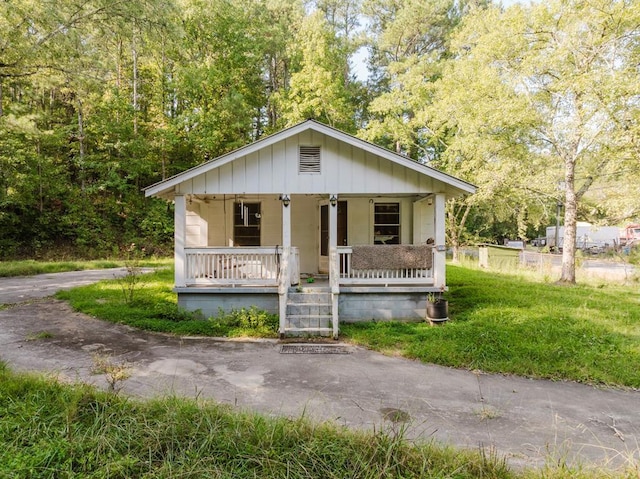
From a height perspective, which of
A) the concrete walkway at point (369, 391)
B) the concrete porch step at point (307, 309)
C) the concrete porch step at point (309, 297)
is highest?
the concrete porch step at point (309, 297)

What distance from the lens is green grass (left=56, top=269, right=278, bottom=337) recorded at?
25.3 feet

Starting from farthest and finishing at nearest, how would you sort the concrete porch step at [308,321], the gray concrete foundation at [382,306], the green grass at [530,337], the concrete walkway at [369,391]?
the gray concrete foundation at [382,306]
the concrete porch step at [308,321]
the green grass at [530,337]
the concrete walkway at [369,391]

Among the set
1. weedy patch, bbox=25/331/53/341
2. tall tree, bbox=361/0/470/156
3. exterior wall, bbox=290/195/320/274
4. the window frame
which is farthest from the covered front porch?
tall tree, bbox=361/0/470/156

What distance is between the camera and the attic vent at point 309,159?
8664 millimetres

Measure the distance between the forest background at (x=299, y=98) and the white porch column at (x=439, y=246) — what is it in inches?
251

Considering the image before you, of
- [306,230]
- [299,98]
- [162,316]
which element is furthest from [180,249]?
[299,98]

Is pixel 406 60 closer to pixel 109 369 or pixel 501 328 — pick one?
pixel 501 328

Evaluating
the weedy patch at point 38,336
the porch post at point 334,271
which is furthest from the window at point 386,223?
the weedy patch at point 38,336

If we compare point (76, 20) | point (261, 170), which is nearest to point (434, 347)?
point (261, 170)

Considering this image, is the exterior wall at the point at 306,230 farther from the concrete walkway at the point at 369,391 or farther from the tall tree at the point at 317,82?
the tall tree at the point at 317,82

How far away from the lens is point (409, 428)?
395 cm

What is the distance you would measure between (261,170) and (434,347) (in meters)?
5.33

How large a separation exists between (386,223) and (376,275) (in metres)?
2.78

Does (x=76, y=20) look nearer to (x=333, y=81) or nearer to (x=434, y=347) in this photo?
(x=434, y=347)
